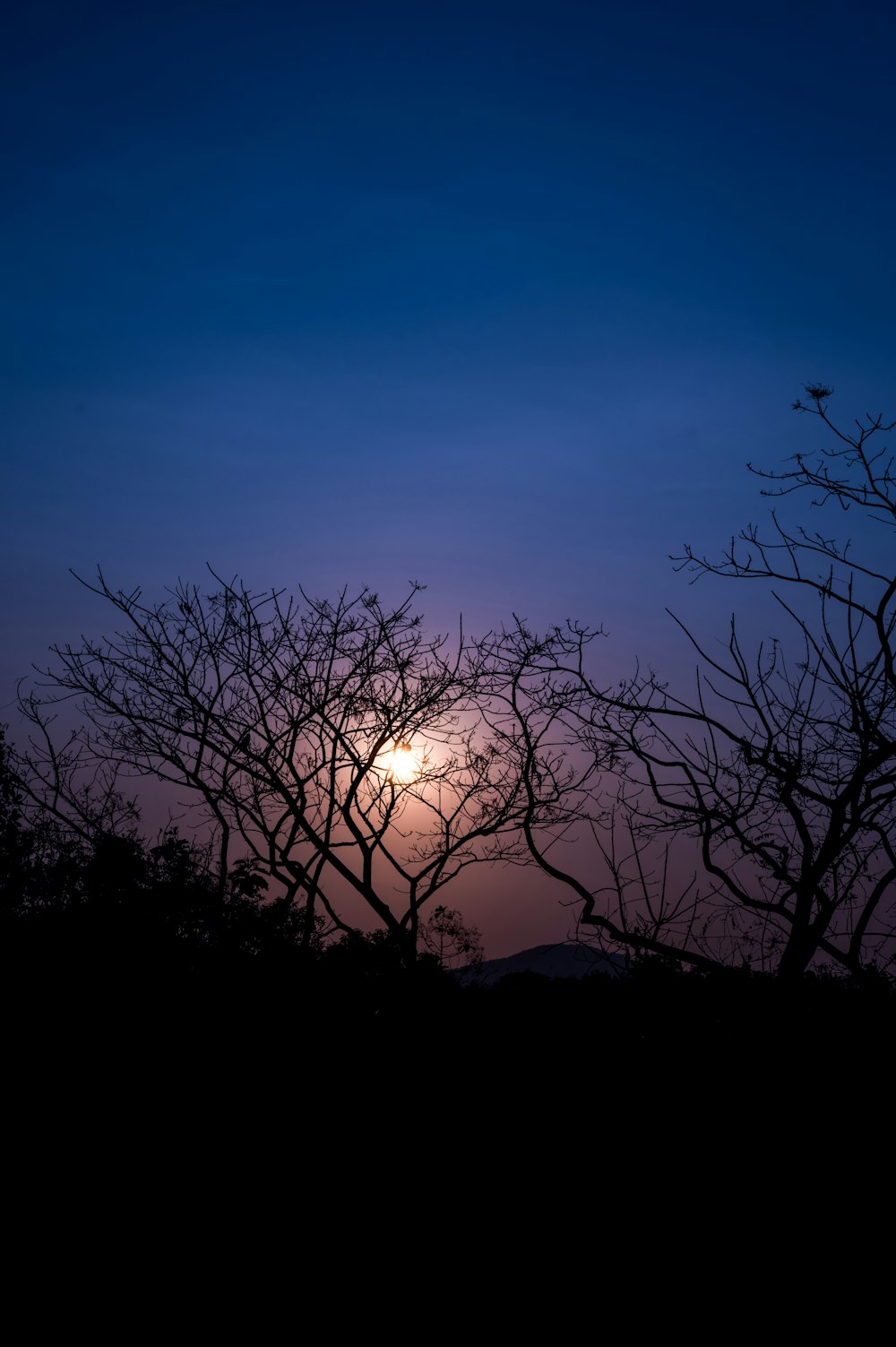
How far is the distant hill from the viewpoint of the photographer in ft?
30.5

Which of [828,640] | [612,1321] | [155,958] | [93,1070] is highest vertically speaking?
[828,640]

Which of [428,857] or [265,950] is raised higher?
[428,857]

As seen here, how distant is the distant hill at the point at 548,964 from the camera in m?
9.30

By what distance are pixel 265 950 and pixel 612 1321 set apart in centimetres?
671

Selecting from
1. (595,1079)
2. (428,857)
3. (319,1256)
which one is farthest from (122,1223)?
(428,857)

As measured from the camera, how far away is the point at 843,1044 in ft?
25.8

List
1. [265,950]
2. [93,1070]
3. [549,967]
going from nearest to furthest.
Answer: [93,1070] → [265,950] → [549,967]

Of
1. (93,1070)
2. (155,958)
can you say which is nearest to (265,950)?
(155,958)

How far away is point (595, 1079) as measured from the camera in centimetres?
745

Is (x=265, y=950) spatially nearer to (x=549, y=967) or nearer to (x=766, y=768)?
(x=549, y=967)

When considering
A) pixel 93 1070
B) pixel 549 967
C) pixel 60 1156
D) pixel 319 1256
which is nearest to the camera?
pixel 319 1256

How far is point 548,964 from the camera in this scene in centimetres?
1370

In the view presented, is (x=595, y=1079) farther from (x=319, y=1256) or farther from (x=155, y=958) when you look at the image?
(x=155, y=958)

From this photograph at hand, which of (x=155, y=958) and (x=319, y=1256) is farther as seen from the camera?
(x=155, y=958)
